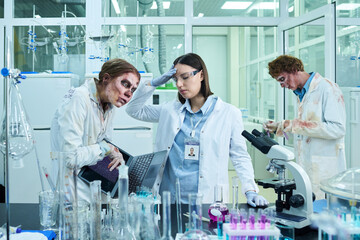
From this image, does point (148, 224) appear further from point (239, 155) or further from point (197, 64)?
point (197, 64)

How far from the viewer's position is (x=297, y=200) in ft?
4.59

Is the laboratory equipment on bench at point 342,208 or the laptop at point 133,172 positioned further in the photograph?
the laptop at point 133,172

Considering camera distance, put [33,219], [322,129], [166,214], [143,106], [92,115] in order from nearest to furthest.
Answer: [166,214] → [33,219] → [92,115] → [143,106] → [322,129]

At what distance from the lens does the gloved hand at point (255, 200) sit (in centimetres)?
173

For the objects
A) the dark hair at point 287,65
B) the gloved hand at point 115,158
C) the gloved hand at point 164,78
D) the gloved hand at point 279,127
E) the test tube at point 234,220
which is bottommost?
the test tube at point 234,220

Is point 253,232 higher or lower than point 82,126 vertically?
lower

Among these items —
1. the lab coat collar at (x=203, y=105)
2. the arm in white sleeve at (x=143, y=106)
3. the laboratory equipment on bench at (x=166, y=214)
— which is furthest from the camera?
the arm in white sleeve at (x=143, y=106)

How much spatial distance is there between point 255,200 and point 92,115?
37.5 inches

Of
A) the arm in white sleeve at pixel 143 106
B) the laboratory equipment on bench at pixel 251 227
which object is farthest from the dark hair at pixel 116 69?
the laboratory equipment on bench at pixel 251 227

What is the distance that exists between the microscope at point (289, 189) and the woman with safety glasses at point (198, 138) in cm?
40

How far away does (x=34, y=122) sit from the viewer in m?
3.97

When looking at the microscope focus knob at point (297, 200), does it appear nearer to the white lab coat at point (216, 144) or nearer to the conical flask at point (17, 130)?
the white lab coat at point (216, 144)

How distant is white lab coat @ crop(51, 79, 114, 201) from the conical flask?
54 centimetres

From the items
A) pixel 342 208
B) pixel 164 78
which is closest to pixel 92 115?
pixel 164 78
